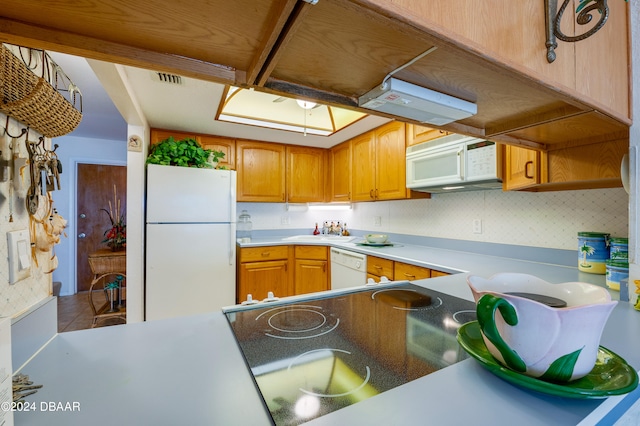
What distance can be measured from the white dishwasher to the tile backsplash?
65cm

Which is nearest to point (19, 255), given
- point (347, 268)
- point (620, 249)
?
point (620, 249)

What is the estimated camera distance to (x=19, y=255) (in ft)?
1.87

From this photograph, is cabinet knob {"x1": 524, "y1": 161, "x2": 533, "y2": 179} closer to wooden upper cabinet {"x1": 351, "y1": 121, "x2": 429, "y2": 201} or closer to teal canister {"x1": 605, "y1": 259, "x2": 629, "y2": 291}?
teal canister {"x1": 605, "y1": 259, "x2": 629, "y2": 291}

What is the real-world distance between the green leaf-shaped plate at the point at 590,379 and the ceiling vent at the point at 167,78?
6.43ft

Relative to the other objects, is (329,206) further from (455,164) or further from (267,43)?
(267,43)

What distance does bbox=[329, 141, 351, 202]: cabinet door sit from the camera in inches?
120

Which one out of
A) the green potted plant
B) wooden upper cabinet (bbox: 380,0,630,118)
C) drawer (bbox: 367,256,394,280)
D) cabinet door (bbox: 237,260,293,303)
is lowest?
cabinet door (bbox: 237,260,293,303)

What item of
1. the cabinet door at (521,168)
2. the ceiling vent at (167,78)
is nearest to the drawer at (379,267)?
the cabinet door at (521,168)

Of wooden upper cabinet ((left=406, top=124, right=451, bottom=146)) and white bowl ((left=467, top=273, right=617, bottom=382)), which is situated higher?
wooden upper cabinet ((left=406, top=124, right=451, bottom=146))

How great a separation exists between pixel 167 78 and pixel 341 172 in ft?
6.55

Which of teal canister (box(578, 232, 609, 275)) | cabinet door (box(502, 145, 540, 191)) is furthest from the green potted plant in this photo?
teal canister (box(578, 232, 609, 275))

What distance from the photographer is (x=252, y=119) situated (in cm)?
258

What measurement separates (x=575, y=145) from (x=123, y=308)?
3.54 meters

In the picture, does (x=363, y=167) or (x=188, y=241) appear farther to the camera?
(x=363, y=167)
